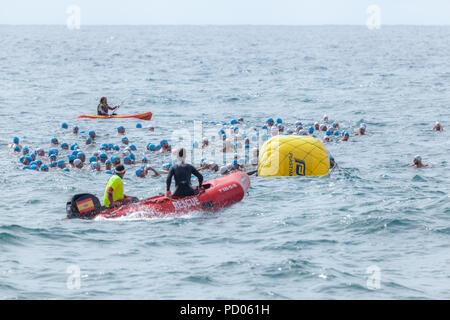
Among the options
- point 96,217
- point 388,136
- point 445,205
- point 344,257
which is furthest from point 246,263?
point 388,136

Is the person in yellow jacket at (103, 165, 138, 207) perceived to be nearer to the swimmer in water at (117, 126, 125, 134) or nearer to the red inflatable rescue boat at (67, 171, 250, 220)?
the red inflatable rescue boat at (67, 171, 250, 220)

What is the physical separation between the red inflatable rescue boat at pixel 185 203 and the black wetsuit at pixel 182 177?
17 centimetres

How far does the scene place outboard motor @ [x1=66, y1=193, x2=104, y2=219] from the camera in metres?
15.7

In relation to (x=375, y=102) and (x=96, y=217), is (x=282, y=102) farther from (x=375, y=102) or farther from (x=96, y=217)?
(x=96, y=217)

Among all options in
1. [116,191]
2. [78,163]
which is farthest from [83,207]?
[78,163]

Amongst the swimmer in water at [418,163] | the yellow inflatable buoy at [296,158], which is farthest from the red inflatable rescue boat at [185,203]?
the swimmer in water at [418,163]

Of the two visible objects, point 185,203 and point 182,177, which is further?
point 185,203

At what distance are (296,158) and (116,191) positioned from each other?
592cm

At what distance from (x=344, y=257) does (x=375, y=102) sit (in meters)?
28.3

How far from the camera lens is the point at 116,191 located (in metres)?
15.9

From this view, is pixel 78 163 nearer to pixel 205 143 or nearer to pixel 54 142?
pixel 54 142

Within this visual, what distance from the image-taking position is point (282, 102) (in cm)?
4059

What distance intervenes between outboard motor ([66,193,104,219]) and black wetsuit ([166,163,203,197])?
6.77ft

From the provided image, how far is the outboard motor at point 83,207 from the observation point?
51.5 ft
